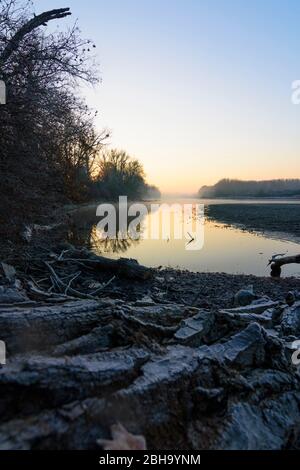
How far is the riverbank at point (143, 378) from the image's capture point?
3.10 metres

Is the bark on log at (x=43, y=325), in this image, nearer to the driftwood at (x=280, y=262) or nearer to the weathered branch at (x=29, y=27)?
the weathered branch at (x=29, y=27)

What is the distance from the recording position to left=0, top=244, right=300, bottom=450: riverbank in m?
3.10

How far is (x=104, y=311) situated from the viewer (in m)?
4.84

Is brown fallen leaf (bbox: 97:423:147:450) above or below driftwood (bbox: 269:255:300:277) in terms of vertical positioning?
above

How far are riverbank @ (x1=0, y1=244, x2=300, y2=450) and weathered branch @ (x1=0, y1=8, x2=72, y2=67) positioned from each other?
367 inches

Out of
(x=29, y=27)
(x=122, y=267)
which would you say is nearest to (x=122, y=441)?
(x=122, y=267)

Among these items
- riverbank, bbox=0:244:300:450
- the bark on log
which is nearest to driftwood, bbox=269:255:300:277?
riverbank, bbox=0:244:300:450

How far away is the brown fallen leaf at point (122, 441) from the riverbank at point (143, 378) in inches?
3.3

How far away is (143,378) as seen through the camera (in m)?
3.58

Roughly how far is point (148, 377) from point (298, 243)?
69.1 ft

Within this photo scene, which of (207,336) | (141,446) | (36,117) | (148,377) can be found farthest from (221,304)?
(36,117)

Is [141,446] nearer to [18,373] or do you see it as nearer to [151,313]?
[18,373]
